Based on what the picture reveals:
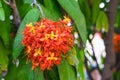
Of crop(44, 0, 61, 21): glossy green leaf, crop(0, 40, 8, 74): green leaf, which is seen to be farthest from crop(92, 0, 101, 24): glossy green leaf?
crop(0, 40, 8, 74): green leaf

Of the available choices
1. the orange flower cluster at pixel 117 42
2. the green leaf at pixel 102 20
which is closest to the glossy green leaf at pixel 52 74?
the green leaf at pixel 102 20

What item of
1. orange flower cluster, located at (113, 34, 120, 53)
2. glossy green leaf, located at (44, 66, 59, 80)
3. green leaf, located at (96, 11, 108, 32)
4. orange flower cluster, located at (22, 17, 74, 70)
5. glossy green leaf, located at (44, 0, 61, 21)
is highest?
glossy green leaf, located at (44, 0, 61, 21)

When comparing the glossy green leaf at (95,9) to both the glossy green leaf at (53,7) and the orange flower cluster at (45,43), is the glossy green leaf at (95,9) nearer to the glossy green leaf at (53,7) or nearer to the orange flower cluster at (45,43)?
the glossy green leaf at (53,7)

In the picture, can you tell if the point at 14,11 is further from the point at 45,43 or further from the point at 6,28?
the point at 45,43

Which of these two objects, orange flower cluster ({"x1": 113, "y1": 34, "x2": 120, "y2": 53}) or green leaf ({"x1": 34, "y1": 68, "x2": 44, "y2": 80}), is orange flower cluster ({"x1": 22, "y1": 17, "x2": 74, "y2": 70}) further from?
orange flower cluster ({"x1": 113, "y1": 34, "x2": 120, "y2": 53})

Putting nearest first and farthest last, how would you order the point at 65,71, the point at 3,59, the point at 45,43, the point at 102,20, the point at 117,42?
1. the point at 45,43
2. the point at 65,71
3. the point at 3,59
4. the point at 102,20
5. the point at 117,42

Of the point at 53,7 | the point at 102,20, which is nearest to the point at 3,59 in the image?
the point at 53,7
